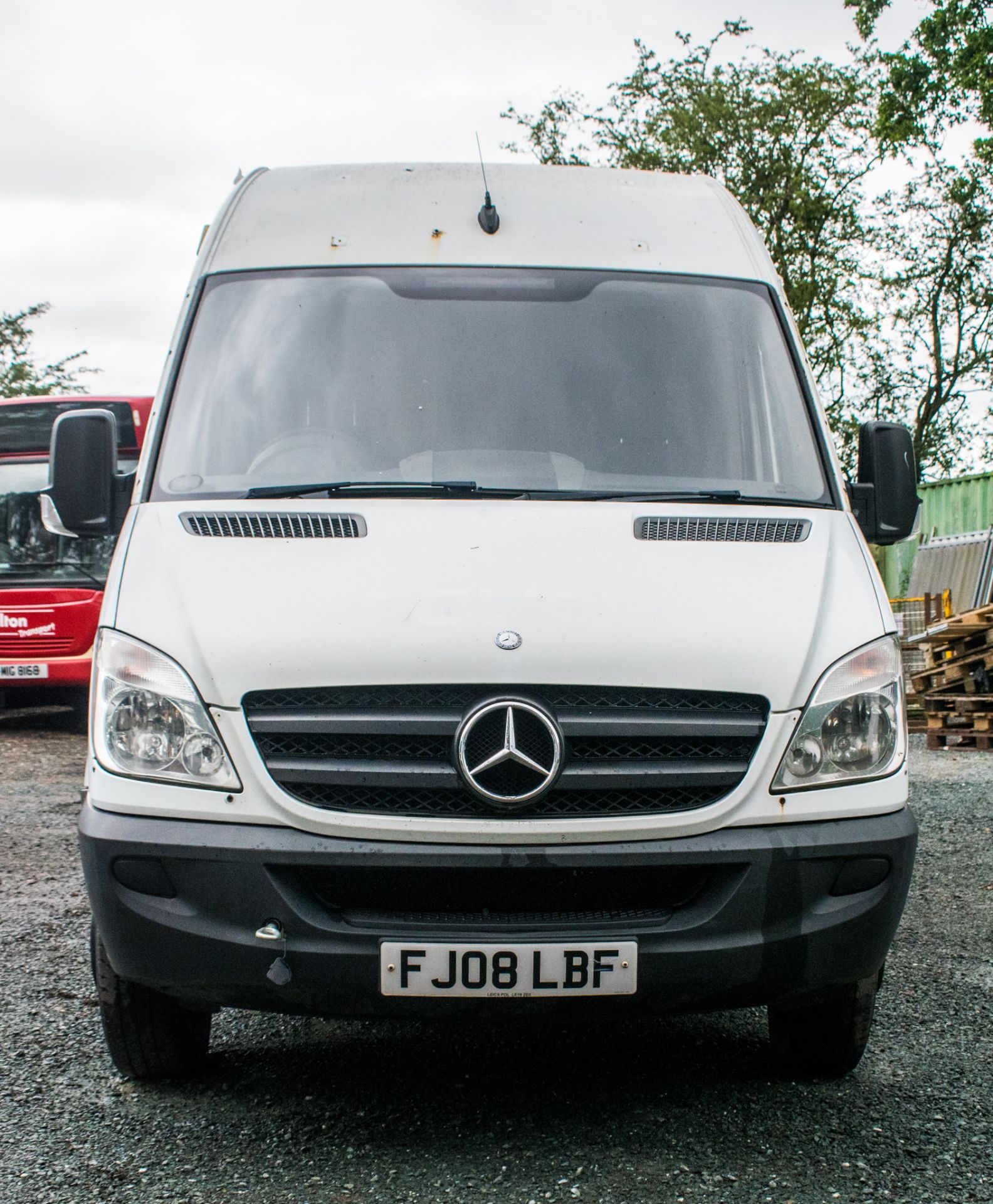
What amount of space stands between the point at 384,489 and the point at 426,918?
115 cm

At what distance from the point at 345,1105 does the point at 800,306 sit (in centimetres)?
3455

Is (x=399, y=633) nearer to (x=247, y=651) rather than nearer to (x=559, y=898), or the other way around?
(x=247, y=651)

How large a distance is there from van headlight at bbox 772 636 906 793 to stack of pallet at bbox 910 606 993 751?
8133 millimetres

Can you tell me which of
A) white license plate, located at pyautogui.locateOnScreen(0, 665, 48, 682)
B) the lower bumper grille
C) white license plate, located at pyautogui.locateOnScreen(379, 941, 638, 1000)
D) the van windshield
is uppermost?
the van windshield

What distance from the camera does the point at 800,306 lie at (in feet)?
118

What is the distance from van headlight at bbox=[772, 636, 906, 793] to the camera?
305 centimetres

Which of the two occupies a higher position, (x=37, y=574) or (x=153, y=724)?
(x=153, y=724)

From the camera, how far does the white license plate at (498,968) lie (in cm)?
291

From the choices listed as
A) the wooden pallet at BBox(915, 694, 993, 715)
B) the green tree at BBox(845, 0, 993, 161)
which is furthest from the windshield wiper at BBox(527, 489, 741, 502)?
the green tree at BBox(845, 0, 993, 161)

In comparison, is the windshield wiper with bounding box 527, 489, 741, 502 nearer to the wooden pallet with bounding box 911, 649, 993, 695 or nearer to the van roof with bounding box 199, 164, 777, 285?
the van roof with bounding box 199, 164, 777, 285

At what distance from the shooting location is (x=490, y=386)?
13.0 feet

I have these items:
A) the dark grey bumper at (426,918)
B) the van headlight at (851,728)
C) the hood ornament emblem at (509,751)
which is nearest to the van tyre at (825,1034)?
the dark grey bumper at (426,918)

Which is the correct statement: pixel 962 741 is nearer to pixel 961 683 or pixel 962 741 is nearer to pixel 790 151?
pixel 961 683

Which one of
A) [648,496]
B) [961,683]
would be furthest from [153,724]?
[961,683]
